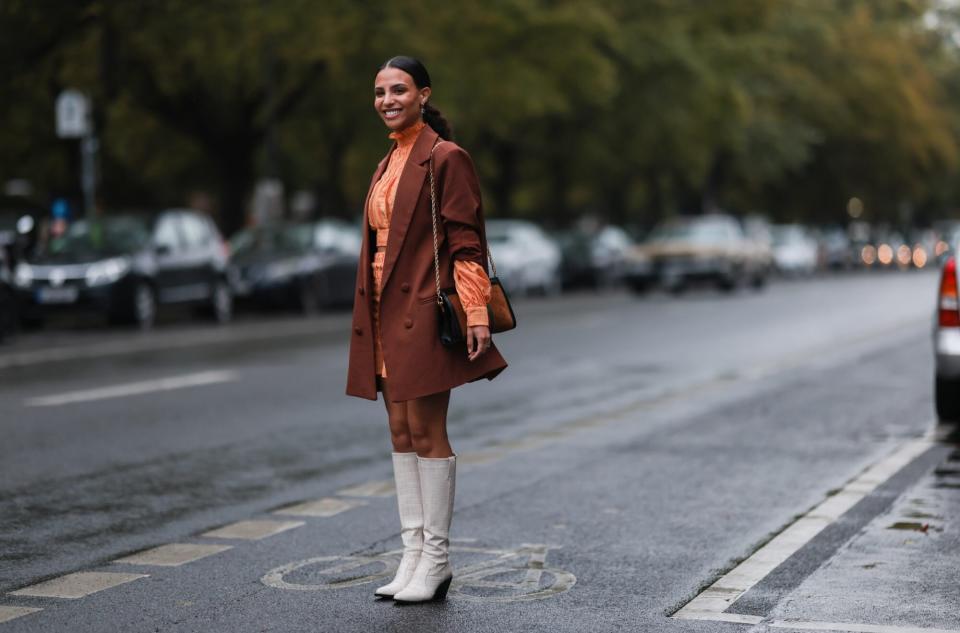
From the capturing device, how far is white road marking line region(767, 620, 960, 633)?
18.3 feet

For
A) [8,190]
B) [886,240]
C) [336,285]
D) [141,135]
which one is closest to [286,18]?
[336,285]

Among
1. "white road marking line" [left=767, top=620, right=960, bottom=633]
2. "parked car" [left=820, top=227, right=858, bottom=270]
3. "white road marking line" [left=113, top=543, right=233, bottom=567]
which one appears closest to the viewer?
"white road marking line" [left=767, top=620, right=960, bottom=633]

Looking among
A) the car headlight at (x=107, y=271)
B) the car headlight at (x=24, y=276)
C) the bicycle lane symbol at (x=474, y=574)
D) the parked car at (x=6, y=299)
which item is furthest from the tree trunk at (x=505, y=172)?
the bicycle lane symbol at (x=474, y=574)

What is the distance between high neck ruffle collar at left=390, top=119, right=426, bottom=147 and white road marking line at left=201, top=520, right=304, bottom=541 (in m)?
2.06

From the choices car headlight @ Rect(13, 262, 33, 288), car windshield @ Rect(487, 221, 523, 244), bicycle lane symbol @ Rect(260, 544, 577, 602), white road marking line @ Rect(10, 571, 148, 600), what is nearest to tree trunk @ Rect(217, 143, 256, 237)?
car windshield @ Rect(487, 221, 523, 244)

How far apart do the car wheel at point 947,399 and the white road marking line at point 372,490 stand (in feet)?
14.3

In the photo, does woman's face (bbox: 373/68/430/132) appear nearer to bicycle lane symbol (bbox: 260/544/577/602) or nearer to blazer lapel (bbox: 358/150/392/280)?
blazer lapel (bbox: 358/150/392/280)

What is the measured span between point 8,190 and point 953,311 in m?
33.1

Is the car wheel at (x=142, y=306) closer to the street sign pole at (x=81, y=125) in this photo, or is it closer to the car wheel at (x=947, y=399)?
the street sign pole at (x=81, y=125)

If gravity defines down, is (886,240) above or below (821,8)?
below

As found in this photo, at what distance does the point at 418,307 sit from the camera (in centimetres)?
607

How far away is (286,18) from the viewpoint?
29594 millimetres

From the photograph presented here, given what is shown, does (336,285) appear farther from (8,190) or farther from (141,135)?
(8,190)

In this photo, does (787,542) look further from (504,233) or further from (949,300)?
(504,233)
